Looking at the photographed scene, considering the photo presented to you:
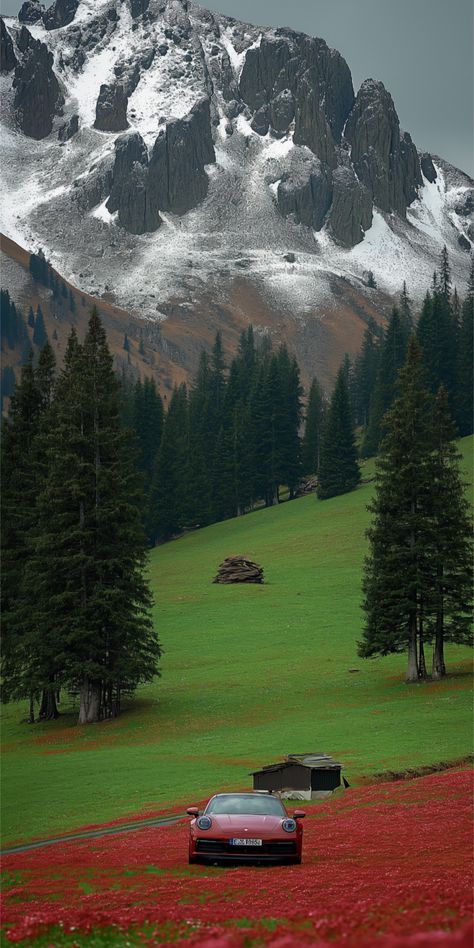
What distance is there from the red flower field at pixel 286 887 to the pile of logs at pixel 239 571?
176 ft

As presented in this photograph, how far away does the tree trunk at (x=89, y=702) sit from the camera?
46188 millimetres

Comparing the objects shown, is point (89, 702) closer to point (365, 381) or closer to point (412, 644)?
point (412, 644)

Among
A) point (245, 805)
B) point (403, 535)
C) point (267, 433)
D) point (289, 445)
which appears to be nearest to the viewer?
point (245, 805)

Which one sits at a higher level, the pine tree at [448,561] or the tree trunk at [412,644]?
the pine tree at [448,561]

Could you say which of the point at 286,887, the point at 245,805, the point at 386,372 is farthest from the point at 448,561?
the point at 386,372

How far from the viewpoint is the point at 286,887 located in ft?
51.5

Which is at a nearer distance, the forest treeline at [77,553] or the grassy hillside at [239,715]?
the grassy hillside at [239,715]

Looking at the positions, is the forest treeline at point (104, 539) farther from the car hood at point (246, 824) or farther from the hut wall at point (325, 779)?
the car hood at point (246, 824)

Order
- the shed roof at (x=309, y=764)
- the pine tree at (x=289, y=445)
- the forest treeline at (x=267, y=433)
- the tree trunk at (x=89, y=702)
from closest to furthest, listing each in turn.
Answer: the shed roof at (x=309, y=764) → the tree trunk at (x=89, y=702) → the forest treeline at (x=267, y=433) → the pine tree at (x=289, y=445)

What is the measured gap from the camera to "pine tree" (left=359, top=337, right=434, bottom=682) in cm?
4872

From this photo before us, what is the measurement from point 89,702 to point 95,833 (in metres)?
21.6

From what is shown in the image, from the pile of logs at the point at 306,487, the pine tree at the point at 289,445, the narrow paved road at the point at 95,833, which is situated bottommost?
the narrow paved road at the point at 95,833

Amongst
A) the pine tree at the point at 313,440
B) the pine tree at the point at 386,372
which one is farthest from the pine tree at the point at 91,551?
the pine tree at the point at 313,440

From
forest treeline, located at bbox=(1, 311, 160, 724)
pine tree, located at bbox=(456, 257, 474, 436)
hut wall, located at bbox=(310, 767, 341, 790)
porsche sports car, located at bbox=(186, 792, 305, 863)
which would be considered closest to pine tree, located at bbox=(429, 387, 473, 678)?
forest treeline, located at bbox=(1, 311, 160, 724)
